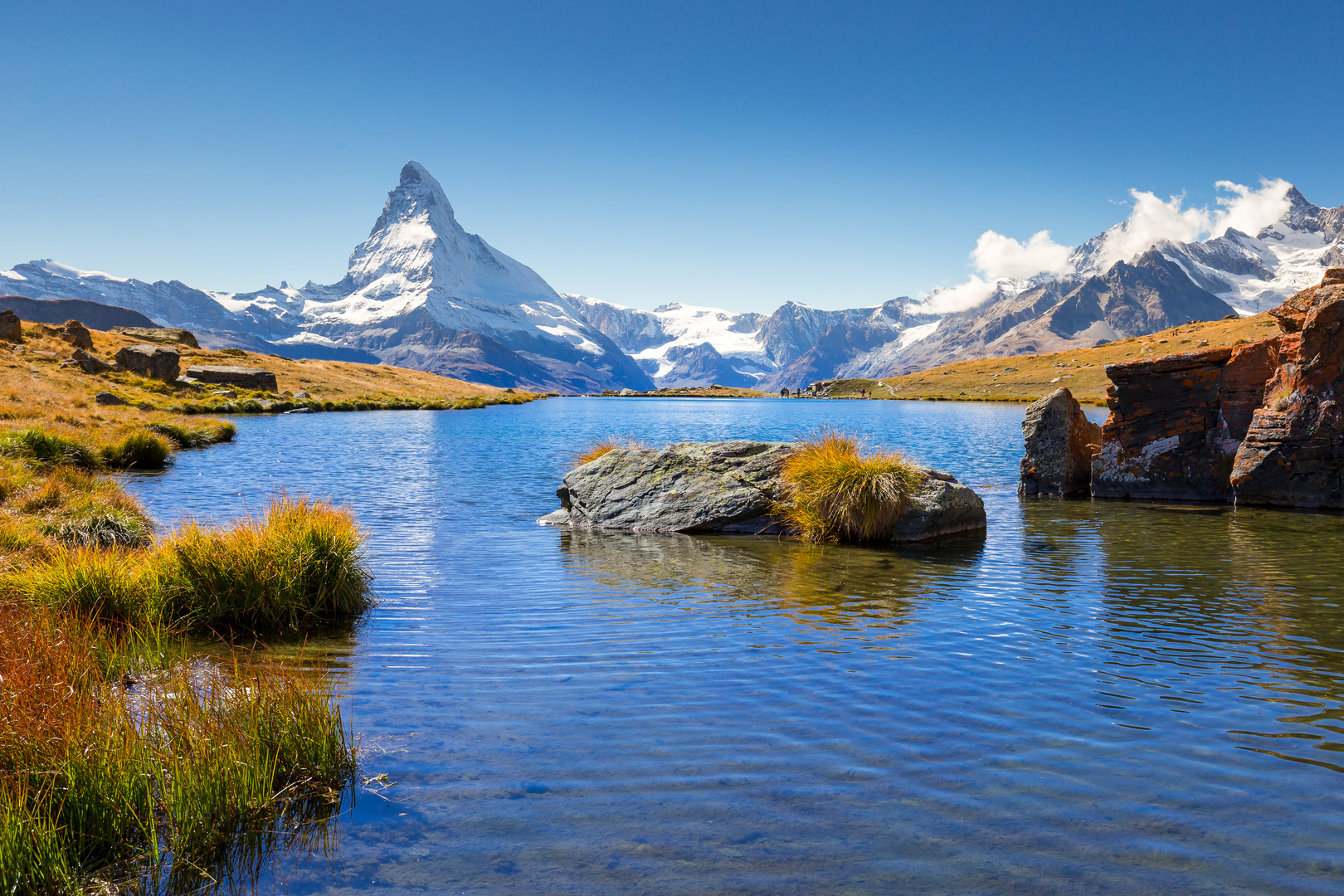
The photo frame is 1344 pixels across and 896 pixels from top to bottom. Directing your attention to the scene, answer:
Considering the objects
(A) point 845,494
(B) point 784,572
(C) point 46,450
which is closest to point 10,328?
(C) point 46,450

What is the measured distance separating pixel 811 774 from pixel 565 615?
5.51 m

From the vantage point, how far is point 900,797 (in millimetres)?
5164

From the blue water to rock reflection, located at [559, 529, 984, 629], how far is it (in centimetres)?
10

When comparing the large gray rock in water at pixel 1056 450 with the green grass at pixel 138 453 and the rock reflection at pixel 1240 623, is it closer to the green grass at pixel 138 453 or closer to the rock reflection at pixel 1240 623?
the rock reflection at pixel 1240 623

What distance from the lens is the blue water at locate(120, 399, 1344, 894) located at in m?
4.42

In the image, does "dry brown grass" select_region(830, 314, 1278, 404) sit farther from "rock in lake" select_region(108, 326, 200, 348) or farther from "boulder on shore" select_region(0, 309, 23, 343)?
"rock in lake" select_region(108, 326, 200, 348)

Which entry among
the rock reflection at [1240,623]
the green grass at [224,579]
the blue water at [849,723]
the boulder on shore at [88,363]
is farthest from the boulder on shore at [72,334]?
the rock reflection at [1240,623]

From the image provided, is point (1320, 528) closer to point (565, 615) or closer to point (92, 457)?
point (565, 615)

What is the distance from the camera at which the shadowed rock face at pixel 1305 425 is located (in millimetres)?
19172

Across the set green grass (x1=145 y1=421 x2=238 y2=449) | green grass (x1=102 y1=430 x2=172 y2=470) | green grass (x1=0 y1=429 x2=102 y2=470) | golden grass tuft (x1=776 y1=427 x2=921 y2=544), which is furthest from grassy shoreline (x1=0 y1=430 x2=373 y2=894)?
green grass (x1=145 y1=421 x2=238 y2=449)

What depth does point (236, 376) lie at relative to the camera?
90812mm

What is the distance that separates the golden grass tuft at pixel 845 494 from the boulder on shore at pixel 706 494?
1.26 feet

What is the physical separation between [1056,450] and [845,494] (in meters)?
12.2

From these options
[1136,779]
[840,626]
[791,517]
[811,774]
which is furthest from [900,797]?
[791,517]
